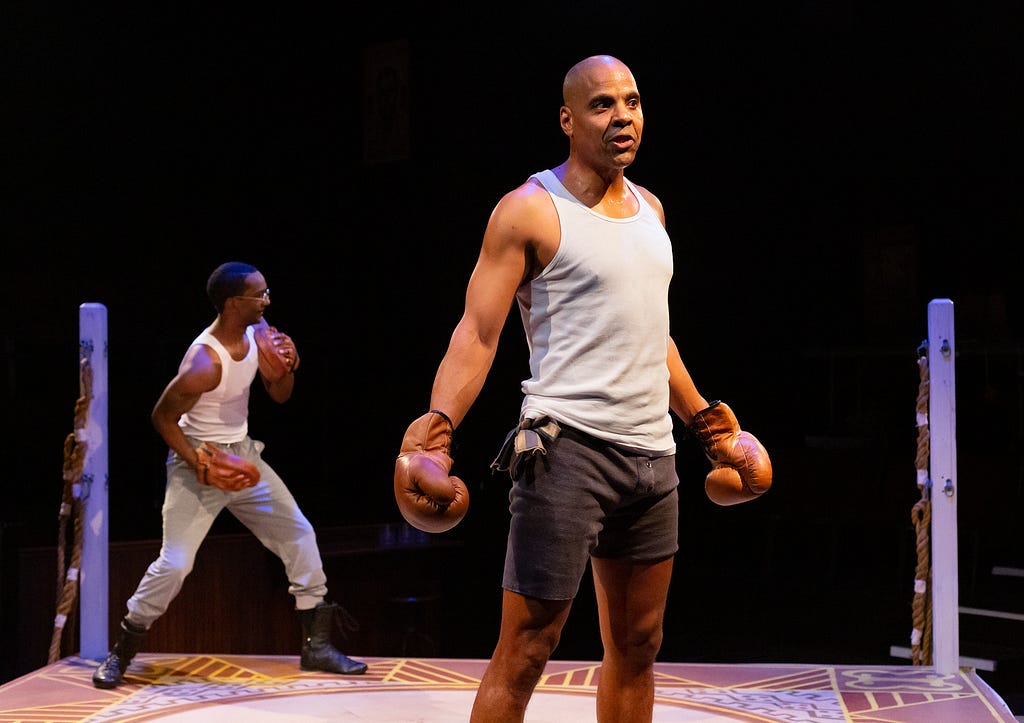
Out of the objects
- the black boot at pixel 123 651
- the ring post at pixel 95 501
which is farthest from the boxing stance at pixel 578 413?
the ring post at pixel 95 501

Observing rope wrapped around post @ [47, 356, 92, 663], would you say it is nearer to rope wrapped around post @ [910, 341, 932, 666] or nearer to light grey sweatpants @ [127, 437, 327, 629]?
light grey sweatpants @ [127, 437, 327, 629]

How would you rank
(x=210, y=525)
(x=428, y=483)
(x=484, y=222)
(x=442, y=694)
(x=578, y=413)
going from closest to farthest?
(x=428, y=483) < (x=578, y=413) < (x=442, y=694) < (x=210, y=525) < (x=484, y=222)

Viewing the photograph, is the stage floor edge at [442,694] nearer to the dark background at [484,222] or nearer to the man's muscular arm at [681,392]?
the man's muscular arm at [681,392]

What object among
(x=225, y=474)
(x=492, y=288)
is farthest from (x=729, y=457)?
(x=225, y=474)

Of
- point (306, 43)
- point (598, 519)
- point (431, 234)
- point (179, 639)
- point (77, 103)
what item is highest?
point (306, 43)

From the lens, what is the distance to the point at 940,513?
418cm

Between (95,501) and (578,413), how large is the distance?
8.88ft

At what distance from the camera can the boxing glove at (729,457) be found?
2785 mm

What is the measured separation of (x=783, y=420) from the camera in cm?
849

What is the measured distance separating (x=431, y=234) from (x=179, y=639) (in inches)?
166

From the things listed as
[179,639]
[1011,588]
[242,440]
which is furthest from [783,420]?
[242,440]

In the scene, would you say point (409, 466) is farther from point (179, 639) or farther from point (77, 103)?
point (77, 103)

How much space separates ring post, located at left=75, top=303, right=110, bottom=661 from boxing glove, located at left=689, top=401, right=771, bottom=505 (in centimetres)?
261

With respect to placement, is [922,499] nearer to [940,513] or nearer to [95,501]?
[940,513]
